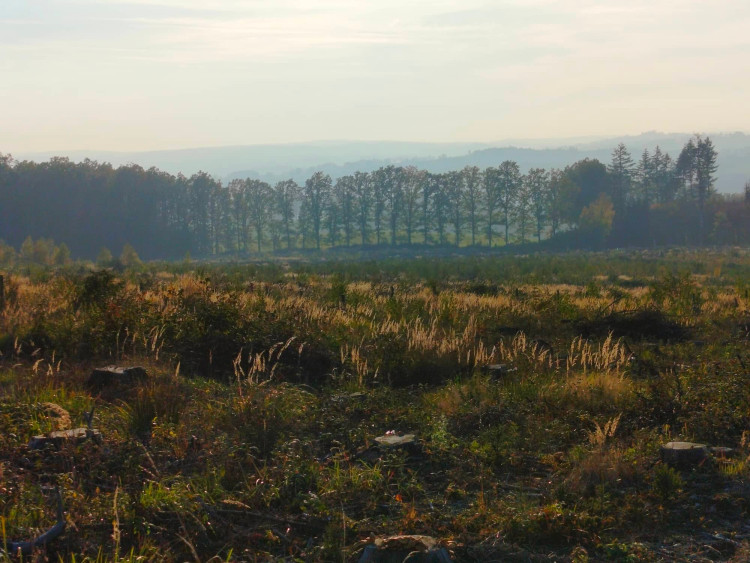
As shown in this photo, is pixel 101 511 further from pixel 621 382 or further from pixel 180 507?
pixel 621 382

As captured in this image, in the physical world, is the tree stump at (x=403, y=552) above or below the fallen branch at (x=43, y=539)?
below

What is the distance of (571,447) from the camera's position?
6.58 metres

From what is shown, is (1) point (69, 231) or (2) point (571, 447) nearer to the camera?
(2) point (571, 447)

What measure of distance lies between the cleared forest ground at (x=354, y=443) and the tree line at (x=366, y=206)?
3021 inches

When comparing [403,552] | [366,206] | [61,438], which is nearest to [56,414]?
[61,438]

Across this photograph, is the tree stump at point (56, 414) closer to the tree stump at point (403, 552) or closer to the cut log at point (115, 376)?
the cut log at point (115, 376)

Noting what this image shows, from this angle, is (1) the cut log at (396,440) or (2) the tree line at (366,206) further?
(2) the tree line at (366,206)

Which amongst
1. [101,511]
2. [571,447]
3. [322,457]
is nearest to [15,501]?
[101,511]

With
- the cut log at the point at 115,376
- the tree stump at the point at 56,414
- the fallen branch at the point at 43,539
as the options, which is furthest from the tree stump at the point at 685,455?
the cut log at the point at 115,376

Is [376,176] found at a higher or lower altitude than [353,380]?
higher

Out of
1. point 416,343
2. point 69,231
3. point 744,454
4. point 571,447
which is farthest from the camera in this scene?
point 69,231

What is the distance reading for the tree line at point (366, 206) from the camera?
3410 inches

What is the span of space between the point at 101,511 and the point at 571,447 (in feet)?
13.0

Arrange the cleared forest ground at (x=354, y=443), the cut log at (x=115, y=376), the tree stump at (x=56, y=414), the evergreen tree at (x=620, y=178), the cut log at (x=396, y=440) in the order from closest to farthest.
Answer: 1. the cleared forest ground at (x=354, y=443)
2. the cut log at (x=396, y=440)
3. the tree stump at (x=56, y=414)
4. the cut log at (x=115, y=376)
5. the evergreen tree at (x=620, y=178)
